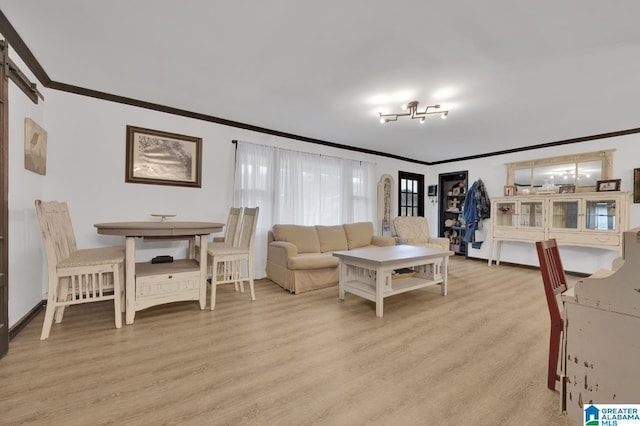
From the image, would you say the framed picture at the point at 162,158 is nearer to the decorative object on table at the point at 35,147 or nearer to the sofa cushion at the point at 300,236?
the decorative object on table at the point at 35,147

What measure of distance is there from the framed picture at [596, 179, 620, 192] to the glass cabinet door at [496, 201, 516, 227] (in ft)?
3.82

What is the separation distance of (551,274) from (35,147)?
14.0ft

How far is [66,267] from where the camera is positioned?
219 cm

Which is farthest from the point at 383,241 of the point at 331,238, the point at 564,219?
the point at 564,219

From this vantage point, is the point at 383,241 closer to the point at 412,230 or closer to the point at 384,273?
the point at 412,230

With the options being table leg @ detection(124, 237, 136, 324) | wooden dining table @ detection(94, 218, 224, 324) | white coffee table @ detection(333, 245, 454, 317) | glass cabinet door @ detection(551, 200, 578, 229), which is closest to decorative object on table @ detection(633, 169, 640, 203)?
glass cabinet door @ detection(551, 200, 578, 229)

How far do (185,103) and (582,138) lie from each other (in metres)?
6.16

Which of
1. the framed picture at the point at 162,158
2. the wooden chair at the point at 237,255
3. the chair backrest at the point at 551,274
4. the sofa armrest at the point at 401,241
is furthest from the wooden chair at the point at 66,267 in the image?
the sofa armrest at the point at 401,241

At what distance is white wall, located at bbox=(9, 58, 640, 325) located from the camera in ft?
7.80

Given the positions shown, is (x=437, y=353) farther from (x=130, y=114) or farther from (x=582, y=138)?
(x=582, y=138)

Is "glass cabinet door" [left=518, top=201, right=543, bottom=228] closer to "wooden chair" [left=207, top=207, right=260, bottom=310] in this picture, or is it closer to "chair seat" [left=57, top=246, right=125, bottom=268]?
"wooden chair" [left=207, top=207, right=260, bottom=310]

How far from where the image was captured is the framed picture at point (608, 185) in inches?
165

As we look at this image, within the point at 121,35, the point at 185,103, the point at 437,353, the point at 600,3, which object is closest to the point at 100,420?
the point at 437,353

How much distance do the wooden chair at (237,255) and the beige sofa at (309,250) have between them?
1.79 feet
